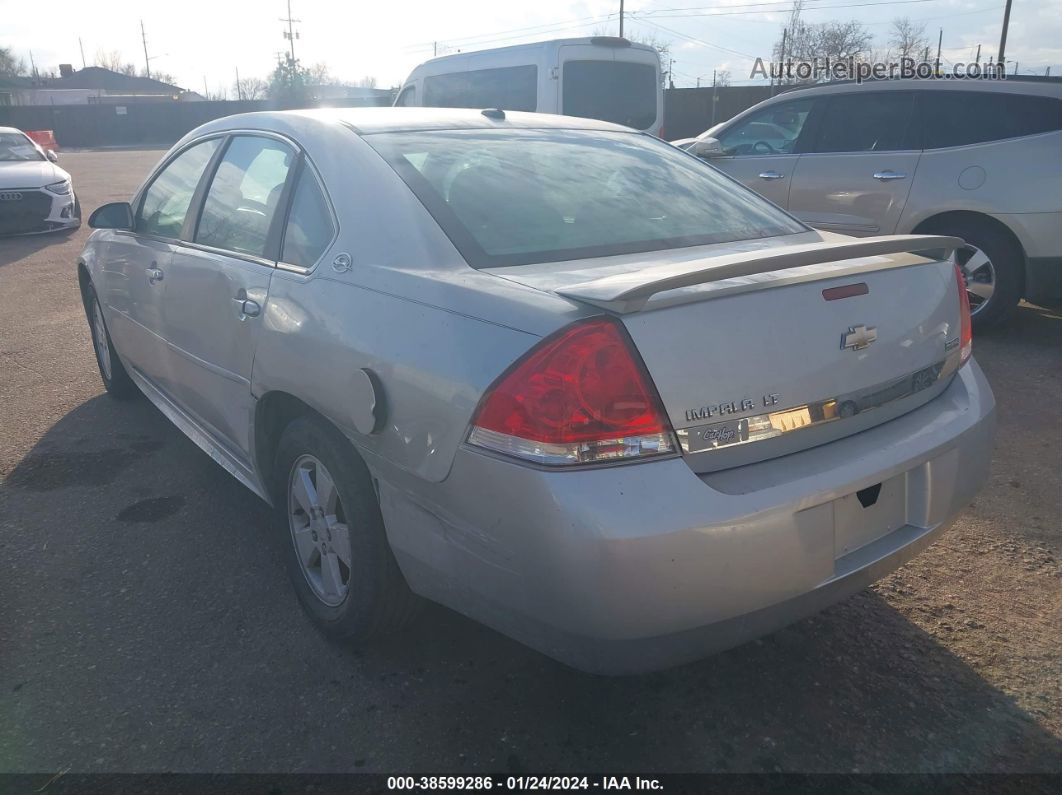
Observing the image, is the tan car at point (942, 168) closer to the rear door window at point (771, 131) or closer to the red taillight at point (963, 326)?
the rear door window at point (771, 131)

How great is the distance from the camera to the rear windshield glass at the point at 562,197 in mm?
2602

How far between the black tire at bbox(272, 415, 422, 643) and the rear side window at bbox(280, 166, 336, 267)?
1.71 ft

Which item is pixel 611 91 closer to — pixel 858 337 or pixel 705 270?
pixel 858 337

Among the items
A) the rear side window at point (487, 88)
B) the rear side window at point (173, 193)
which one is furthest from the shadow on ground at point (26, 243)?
the rear side window at point (173, 193)

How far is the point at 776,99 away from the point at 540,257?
5.54m

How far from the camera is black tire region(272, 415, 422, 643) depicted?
2520 millimetres

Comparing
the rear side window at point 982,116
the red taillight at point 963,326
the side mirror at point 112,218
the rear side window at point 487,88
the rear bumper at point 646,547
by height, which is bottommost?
the rear bumper at point 646,547

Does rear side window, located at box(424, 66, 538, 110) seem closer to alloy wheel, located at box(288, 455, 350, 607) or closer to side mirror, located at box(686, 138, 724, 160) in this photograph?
side mirror, located at box(686, 138, 724, 160)

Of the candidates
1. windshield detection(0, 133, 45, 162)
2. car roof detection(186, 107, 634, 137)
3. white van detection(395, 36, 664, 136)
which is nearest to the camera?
car roof detection(186, 107, 634, 137)

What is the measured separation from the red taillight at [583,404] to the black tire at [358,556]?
676mm

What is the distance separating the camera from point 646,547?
6.27ft

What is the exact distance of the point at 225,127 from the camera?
3.71 metres

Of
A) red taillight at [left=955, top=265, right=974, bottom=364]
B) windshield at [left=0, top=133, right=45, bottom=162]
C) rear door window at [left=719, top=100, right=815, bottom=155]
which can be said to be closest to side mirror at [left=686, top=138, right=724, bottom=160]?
rear door window at [left=719, top=100, right=815, bottom=155]

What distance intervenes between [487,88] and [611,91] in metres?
1.53
